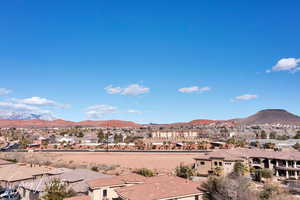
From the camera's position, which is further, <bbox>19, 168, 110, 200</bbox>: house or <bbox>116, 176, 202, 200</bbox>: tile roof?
<bbox>19, 168, 110, 200</bbox>: house

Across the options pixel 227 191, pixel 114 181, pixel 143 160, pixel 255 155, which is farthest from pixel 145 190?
pixel 143 160

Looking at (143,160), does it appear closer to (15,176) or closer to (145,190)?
(15,176)

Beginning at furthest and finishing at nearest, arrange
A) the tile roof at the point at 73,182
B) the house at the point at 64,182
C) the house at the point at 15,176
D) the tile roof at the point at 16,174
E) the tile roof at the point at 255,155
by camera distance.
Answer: the tile roof at the point at 255,155
the tile roof at the point at 16,174
the house at the point at 15,176
the tile roof at the point at 73,182
the house at the point at 64,182

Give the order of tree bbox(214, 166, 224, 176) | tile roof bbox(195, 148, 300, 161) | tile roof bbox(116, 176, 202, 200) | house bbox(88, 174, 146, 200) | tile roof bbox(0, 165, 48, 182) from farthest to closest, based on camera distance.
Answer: tile roof bbox(195, 148, 300, 161), tree bbox(214, 166, 224, 176), tile roof bbox(0, 165, 48, 182), house bbox(88, 174, 146, 200), tile roof bbox(116, 176, 202, 200)

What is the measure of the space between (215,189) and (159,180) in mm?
5282

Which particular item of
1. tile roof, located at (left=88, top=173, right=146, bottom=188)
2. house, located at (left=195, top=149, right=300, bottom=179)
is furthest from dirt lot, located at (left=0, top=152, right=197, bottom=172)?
tile roof, located at (left=88, top=173, right=146, bottom=188)

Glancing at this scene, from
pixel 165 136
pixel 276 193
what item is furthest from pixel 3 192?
pixel 165 136

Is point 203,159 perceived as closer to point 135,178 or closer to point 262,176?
point 262,176

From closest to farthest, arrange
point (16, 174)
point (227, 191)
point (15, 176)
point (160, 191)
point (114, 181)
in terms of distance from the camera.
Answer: point (160, 191) → point (227, 191) → point (114, 181) → point (15, 176) → point (16, 174)

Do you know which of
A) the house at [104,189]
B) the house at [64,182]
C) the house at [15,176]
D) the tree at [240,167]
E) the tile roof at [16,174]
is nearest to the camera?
the house at [104,189]

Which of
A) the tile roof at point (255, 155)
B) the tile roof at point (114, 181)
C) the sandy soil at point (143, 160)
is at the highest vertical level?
the tile roof at point (114, 181)

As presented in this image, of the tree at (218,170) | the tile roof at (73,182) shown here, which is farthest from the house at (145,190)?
the tree at (218,170)

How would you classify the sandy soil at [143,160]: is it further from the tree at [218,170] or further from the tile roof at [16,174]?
the tile roof at [16,174]

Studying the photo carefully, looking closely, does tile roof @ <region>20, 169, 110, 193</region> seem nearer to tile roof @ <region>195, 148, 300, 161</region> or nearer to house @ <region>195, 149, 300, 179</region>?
house @ <region>195, 149, 300, 179</region>
